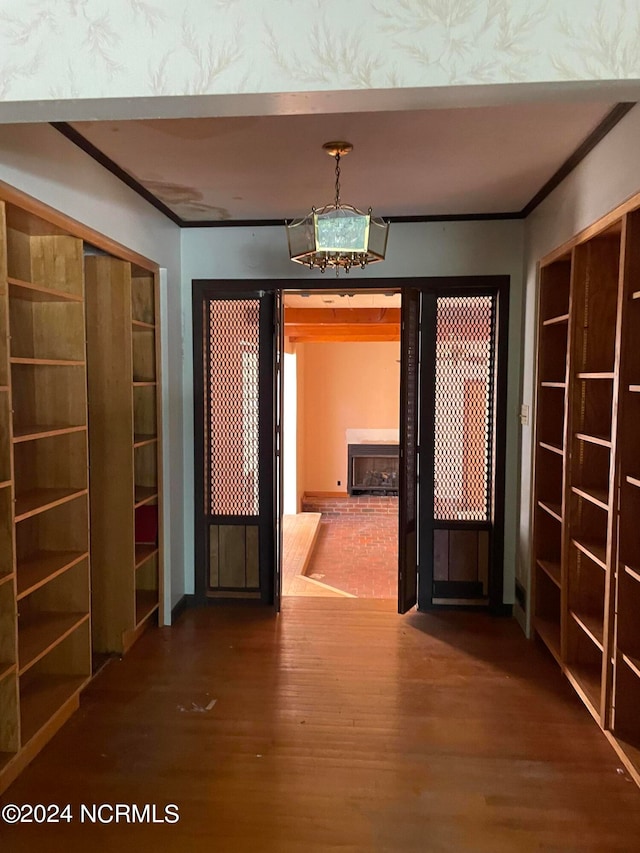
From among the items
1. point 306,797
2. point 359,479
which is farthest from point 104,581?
point 359,479

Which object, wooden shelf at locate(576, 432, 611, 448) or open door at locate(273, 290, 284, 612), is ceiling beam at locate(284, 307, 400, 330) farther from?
wooden shelf at locate(576, 432, 611, 448)

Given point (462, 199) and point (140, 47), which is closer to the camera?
point (140, 47)

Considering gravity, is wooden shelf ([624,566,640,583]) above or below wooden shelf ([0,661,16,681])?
above

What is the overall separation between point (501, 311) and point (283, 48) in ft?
9.94

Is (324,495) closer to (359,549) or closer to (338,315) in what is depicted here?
(359,549)

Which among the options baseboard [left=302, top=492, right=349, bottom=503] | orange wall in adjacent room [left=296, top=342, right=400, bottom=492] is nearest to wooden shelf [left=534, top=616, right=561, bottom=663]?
baseboard [left=302, top=492, right=349, bottom=503]

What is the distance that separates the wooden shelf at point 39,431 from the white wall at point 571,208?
8.49 ft

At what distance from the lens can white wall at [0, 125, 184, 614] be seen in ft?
7.66

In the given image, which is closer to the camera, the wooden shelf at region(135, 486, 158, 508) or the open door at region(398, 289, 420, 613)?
the wooden shelf at region(135, 486, 158, 508)

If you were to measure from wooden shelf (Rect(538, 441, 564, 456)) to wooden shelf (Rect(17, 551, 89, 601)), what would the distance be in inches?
99.4

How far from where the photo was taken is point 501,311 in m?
4.07

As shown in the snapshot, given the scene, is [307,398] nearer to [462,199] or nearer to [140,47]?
[462,199]

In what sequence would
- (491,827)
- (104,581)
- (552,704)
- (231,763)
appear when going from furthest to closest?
(104,581)
(552,704)
(231,763)
(491,827)

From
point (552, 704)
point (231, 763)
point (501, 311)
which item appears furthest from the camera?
point (501, 311)
